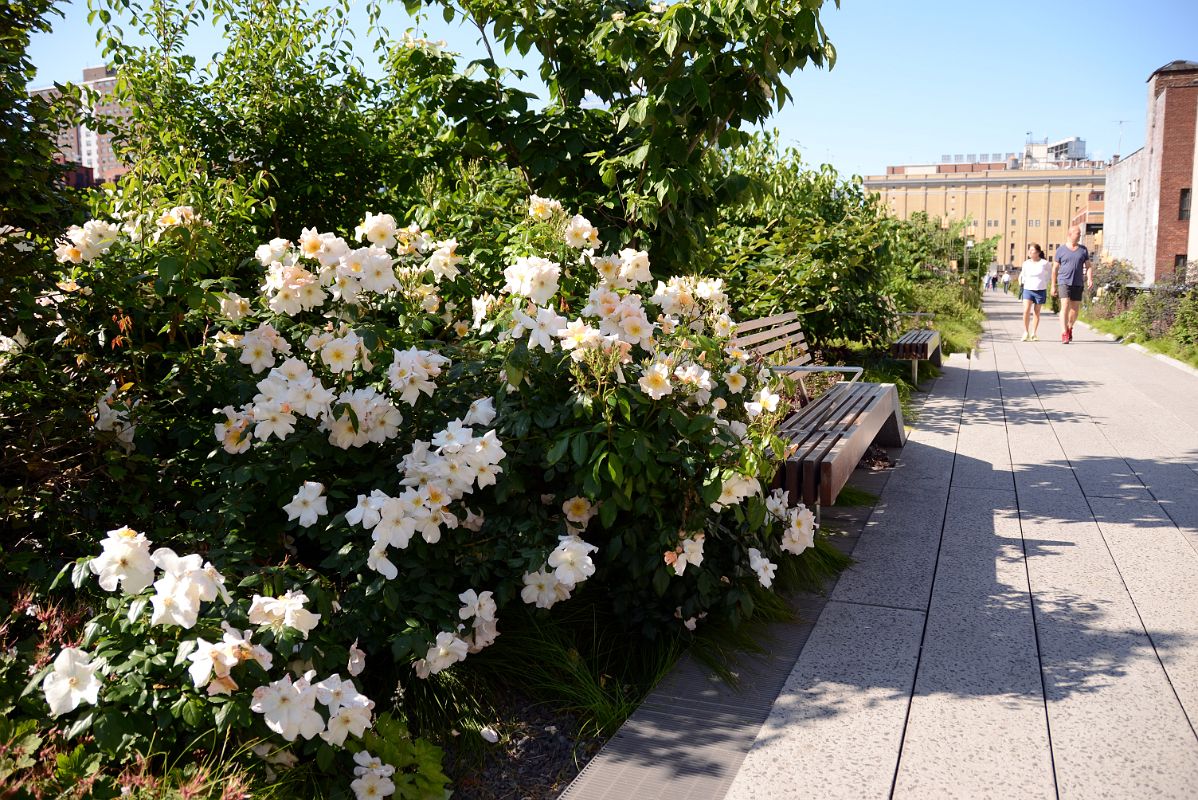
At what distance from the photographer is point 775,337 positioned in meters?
7.03

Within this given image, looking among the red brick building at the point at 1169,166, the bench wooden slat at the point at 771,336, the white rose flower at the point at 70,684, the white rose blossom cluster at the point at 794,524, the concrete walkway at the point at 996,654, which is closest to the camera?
the white rose flower at the point at 70,684

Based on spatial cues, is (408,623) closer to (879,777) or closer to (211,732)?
(211,732)

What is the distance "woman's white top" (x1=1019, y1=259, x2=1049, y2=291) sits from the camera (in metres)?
15.8

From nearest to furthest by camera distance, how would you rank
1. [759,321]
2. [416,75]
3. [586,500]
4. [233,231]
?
[586,500]
[233,231]
[416,75]
[759,321]

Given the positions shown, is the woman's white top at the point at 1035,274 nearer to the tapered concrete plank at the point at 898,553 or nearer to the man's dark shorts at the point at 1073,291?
the man's dark shorts at the point at 1073,291

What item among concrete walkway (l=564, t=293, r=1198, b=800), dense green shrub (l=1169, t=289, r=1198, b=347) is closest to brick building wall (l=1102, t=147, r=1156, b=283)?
dense green shrub (l=1169, t=289, r=1198, b=347)

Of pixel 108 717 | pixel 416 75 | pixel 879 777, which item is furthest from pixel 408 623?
pixel 416 75

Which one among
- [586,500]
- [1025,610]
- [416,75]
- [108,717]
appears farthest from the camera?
[416,75]

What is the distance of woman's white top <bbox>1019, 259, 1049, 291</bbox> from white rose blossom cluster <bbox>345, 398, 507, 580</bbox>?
1493 centimetres

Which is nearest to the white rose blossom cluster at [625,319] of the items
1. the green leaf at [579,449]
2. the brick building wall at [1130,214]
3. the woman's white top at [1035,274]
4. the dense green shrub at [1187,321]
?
the green leaf at [579,449]

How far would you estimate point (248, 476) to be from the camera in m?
2.88

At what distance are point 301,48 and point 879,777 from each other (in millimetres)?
4798

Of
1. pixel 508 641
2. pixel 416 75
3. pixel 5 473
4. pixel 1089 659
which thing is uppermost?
pixel 416 75

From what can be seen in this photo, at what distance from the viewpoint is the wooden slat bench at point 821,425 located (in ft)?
12.9
